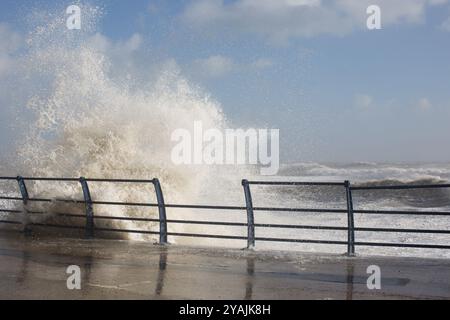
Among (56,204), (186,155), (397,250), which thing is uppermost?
(186,155)

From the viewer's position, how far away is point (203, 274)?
8102mm

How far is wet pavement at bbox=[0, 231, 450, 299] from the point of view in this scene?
6.75 meters

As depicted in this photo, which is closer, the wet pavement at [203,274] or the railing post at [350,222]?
the wet pavement at [203,274]

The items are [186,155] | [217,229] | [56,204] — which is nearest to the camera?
[56,204]

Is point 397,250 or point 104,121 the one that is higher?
point 104,121

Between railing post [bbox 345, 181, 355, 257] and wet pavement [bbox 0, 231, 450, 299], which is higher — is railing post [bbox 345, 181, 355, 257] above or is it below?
above

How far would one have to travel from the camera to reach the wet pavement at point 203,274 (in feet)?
22.1

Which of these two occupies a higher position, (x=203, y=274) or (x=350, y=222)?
(x=350, y=222)

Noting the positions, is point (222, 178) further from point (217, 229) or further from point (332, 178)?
point (332, 178)

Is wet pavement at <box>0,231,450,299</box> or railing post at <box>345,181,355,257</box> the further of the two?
railing post at <box>345,181,355,257</box>
